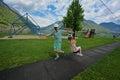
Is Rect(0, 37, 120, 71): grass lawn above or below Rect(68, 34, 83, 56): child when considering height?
below

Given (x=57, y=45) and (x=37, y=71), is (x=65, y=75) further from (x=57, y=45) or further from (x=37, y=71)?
(x=57, y=45)

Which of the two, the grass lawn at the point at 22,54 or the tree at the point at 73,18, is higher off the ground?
the tree at the point at 73,18

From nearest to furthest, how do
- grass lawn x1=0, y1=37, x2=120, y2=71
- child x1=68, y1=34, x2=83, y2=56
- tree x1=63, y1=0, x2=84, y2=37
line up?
grass lawn x1=0, y1=37, x2=120, y2=71, child x1=68, y1=34, x2=83, y2=56, tree x1=63, y1=0, x2=84, y2=37

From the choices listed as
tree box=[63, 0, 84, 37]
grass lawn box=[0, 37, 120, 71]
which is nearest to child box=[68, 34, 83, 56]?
grass lawn box=[0, 37, 120, 71]

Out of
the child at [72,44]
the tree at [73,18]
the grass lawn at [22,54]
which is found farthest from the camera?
the tree at [73,18]

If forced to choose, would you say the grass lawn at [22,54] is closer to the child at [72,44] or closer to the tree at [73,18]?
the child at [72,44]

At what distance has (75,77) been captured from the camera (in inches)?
220

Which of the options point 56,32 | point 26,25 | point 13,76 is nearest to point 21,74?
point 13,76

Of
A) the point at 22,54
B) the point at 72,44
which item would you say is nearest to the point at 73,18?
the point at 72,44

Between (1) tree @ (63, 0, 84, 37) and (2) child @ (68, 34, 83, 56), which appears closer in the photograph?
(2) child @ (68, 34, 83, 56)

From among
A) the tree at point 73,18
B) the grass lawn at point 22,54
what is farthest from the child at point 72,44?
the tree at point 73,18

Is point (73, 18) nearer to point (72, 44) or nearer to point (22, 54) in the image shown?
point (72, 44)

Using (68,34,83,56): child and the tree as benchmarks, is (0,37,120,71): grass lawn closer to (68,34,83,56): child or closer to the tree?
(68,34,83,56): child

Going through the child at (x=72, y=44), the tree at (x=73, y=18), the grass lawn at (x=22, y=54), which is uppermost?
the tree at (x=73, y=18)
